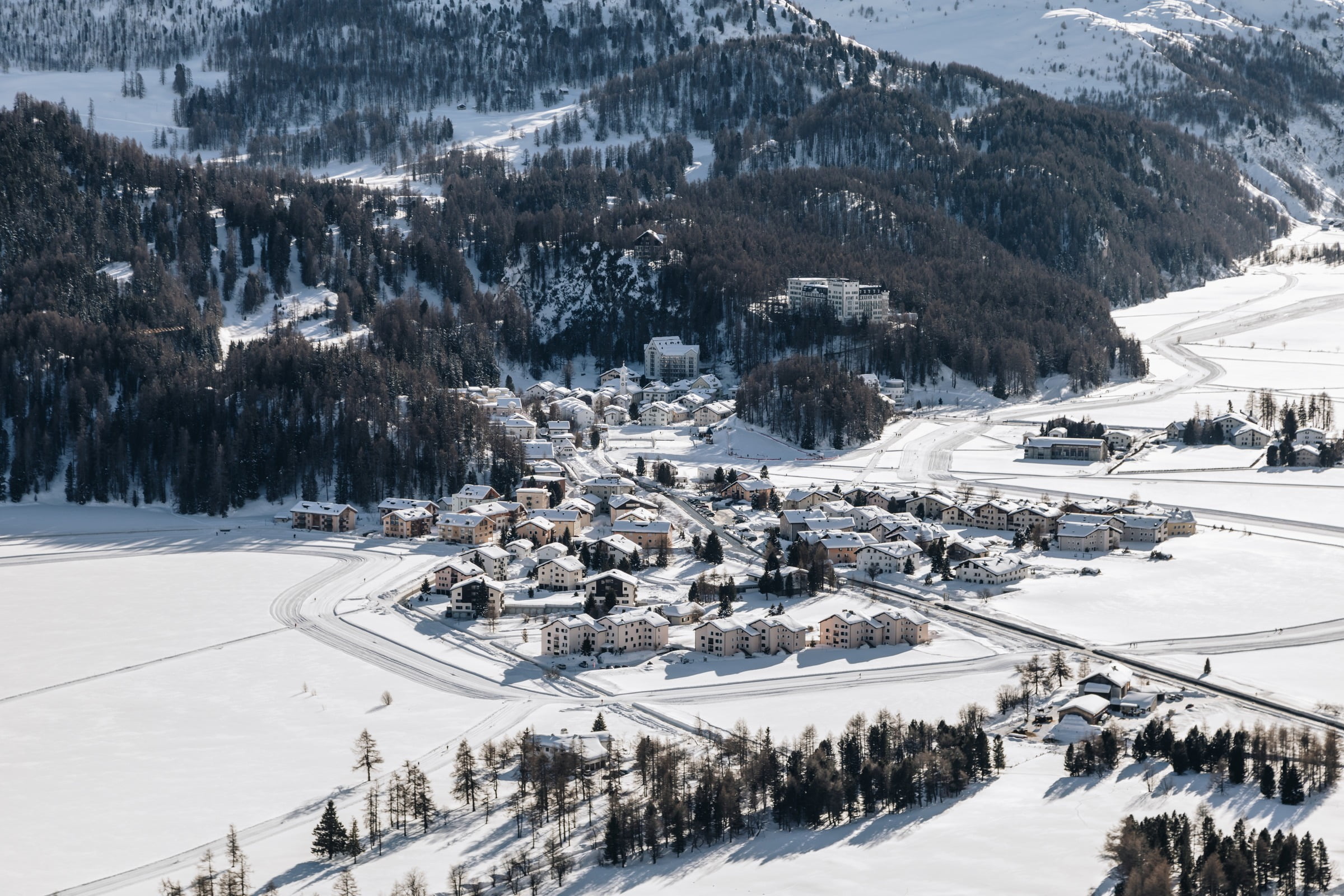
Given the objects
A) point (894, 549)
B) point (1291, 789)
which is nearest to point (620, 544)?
point (894, 549)

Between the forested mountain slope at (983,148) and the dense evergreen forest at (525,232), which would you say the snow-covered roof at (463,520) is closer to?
the dense evergreen forest at (525,232)

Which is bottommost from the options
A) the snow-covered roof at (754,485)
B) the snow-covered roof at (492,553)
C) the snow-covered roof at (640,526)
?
the snow-covered roof at (492,553)

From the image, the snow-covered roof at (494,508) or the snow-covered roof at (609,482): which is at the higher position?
the snow-covered roof at (609,482)

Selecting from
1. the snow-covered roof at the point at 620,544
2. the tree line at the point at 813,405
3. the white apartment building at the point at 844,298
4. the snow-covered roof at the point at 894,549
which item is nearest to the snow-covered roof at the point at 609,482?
the snow-covered roof at the point at 620,544

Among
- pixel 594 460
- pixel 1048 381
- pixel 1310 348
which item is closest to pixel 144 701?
pixel 594 460

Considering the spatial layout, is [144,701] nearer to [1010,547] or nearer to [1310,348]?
[1010,547]

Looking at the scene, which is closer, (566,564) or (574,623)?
(574,623)

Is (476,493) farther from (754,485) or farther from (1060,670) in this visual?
(1060,670)
